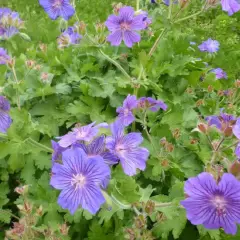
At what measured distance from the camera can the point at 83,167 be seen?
132cm

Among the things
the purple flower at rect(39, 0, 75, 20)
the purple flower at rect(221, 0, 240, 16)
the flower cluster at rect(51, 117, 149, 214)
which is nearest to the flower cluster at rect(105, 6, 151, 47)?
the purple flower at rect(39, 0, 75, 20)

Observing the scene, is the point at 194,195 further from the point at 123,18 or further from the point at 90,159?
the point at 123,18

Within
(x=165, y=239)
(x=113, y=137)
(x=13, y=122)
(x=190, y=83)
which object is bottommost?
(x=165, y=239)

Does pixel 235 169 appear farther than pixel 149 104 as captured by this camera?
No

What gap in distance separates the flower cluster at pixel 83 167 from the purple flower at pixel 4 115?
2.15ft

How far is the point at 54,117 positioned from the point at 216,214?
1.10 m

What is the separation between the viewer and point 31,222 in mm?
1481

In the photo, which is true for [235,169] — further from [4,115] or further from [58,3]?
[58,3]

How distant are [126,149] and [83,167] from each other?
23 cm

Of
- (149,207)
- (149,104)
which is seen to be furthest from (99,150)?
(149,104)

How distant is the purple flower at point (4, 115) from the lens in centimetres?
199

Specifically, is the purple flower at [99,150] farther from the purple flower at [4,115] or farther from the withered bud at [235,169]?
the purple flower at [4,115]

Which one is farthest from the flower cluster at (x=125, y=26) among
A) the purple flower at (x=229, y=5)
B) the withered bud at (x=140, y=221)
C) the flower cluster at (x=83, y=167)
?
the withered bud at (x=140, y=221)

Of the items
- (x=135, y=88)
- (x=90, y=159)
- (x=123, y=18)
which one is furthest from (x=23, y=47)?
(x=90, y=159)
